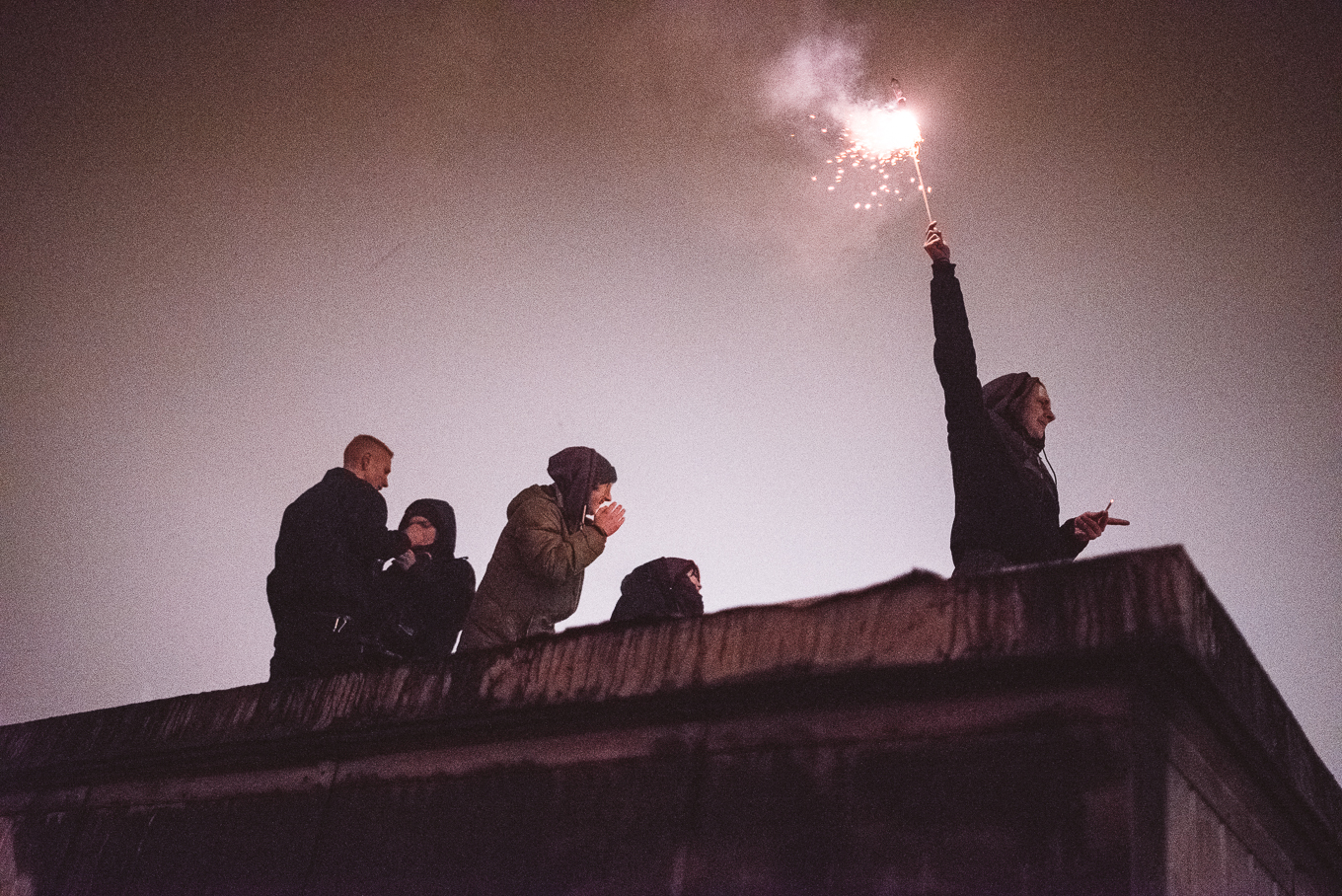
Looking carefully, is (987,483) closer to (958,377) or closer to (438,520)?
(958,377)

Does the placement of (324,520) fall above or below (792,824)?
above

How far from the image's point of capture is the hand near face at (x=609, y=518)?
16.1 feet

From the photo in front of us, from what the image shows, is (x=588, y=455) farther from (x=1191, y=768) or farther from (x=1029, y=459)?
(x=1191, y=768)

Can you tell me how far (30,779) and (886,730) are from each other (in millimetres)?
3249

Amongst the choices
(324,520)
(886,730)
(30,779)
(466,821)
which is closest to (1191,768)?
(886,730)

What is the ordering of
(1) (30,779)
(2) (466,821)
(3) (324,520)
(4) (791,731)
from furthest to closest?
(3) (324,520) < (1) (30,779) < (2) (466,821) < (4) (791,731)

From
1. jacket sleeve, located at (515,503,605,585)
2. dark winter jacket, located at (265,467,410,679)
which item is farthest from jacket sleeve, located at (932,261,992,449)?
dark winter jacket, located at (265,467,410,679)

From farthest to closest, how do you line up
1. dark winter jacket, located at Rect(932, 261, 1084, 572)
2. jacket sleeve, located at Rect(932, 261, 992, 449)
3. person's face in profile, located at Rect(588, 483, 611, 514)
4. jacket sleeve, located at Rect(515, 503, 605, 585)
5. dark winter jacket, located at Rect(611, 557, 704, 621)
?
dark winter jacket, located at Rect(611, 557, 704, 621), person's face in profile, located at Rect(588, 483, 611, 514), jacket sleeve, located at Rect(515, 503, 605, 585), jacket sleeve, located at Rect(932, 261, 992, 449), dark winter jacket, located at Rect(932, 261, 1084, 572)

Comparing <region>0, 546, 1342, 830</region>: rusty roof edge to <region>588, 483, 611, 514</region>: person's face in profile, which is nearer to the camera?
<region>0, 546, 1342, 830</region>: rusty roof edge

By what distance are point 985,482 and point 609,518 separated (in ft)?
5.98

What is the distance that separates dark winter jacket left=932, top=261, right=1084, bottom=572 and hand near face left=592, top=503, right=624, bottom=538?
1.66 m

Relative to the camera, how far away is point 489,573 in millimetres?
4754

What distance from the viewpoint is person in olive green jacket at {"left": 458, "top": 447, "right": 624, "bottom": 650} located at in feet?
15.1

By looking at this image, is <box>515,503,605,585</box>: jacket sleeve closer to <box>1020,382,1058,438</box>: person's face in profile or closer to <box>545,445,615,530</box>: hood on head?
<box>545,445,615,530</box>: hood on head
